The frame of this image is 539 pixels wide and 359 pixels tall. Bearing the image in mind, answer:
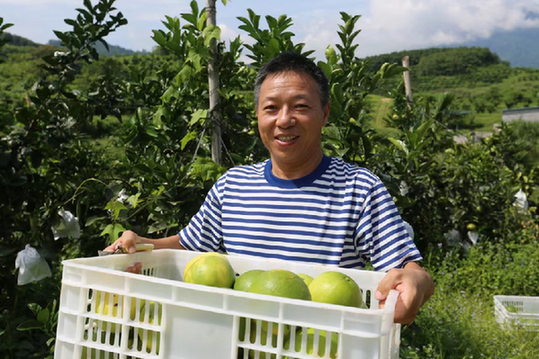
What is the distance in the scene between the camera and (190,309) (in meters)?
0.81

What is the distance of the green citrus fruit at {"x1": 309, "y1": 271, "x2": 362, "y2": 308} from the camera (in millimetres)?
834

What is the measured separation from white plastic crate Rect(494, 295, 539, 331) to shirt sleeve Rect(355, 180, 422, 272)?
226 cm

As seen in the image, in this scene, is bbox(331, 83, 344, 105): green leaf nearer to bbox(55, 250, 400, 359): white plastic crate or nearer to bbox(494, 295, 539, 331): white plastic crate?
bbox(55, 250, 400, 359): white plastic crate

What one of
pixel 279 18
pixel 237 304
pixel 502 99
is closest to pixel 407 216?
pixel 279 18

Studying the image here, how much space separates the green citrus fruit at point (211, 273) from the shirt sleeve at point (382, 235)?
1.49ft

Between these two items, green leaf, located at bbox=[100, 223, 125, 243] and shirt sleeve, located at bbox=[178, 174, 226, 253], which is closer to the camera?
shirt sleeve, located at bbox=[178, 174, 226, 253]

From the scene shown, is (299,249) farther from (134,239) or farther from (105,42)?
(105,42)

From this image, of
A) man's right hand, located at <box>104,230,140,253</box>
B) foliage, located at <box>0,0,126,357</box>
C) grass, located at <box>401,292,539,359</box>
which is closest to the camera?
man's right hand, located at <box>104,230,140,253</box>

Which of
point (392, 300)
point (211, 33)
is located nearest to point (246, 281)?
point (392, 300)

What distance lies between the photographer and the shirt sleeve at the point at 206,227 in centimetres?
154

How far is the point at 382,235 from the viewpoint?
1258mm

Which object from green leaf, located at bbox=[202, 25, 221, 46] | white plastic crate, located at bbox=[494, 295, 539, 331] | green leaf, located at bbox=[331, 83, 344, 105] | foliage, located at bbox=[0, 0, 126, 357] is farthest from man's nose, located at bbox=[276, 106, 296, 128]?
white plastic crate, located at bbox=[494, 295, 539, 331]

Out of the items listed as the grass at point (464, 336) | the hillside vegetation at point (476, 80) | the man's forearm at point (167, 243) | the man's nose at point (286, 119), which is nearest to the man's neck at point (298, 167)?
the man's nose at point (286, 119)

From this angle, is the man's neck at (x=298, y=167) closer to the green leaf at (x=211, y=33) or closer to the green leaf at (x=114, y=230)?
the green leaf at (x=114, y=230)
